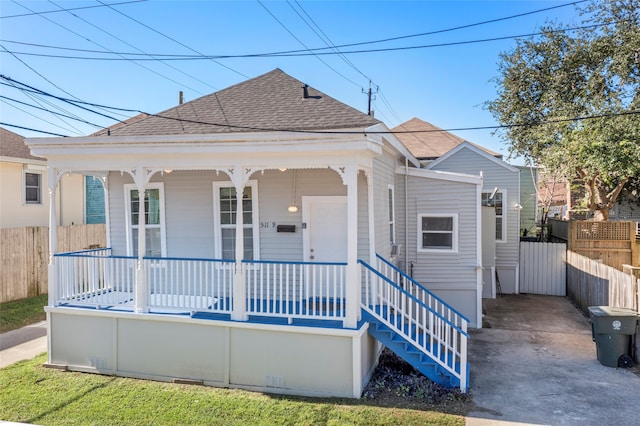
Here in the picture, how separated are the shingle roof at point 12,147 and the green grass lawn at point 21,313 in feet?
16.1

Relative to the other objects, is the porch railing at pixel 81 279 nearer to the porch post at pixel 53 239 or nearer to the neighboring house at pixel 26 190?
the porch post at pixel 53 239

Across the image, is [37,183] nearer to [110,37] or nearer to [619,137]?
[110,37]

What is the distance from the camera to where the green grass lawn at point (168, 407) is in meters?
5.25

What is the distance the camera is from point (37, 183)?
1404 cm

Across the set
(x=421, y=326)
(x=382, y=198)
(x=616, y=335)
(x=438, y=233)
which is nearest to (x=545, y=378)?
(x=616, y=335)

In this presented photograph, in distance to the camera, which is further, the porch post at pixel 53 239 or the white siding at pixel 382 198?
the white siding at pixel 382 198

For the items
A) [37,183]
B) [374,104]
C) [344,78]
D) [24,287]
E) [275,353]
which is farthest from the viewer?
[374,104]

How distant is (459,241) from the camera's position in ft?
31.5

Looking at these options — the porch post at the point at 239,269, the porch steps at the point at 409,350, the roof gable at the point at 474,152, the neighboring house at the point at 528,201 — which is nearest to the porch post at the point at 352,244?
the porch steps at the point at 409,350

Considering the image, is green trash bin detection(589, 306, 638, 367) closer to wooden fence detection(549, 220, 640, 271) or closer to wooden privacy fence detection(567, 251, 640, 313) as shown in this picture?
wooden privacy fence detection(567, 251, 640, 313)

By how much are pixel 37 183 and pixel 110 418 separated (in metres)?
11.8

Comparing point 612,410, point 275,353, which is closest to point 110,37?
point 275,353

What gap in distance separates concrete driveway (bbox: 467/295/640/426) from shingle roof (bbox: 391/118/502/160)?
6551 millimetres

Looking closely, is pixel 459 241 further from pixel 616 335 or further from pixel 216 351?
pixel 216 351
